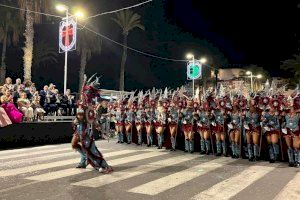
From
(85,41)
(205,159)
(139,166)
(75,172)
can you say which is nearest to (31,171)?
(75,172)

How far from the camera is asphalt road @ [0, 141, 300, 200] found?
22.7ft

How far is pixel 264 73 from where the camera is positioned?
271ft

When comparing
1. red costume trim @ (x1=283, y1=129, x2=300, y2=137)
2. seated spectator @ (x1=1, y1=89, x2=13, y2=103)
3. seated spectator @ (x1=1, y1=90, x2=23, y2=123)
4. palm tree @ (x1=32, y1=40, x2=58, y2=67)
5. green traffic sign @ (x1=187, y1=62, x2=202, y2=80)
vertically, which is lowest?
red costume trim @ (x1=283, y1=129, x2=300, y2=137)

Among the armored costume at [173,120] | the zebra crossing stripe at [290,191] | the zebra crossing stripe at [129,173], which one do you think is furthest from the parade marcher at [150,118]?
the zebra crossing stripe at [290,191]

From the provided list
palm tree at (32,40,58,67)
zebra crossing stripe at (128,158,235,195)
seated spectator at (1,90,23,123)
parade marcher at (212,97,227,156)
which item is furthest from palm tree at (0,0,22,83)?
zebra crossing stripe at (128,158,235,195)

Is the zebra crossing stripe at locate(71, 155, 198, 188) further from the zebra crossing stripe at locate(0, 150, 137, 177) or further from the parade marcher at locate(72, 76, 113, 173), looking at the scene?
the zebra crossing stripe at locate(0, 150, 137, 177)

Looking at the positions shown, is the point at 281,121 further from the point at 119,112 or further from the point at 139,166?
the point at 119,112

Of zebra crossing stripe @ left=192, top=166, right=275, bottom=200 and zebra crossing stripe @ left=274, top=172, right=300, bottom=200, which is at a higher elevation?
zebra crossing stripe @ left=192, top=166, right=275, bottom=200

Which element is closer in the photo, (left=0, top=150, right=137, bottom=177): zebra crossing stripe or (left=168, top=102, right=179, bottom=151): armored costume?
(left=0, top=150, right=137, bottom=177): zebra crossing stripe

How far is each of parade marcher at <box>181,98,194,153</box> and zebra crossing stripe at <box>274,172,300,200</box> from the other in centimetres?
531

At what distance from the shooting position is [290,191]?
7.36 metres

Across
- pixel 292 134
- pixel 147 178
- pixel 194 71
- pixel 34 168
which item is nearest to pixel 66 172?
pixel 34 168

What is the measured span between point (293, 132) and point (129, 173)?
16.1 ft

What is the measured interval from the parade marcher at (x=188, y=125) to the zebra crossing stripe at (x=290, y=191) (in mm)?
5314
